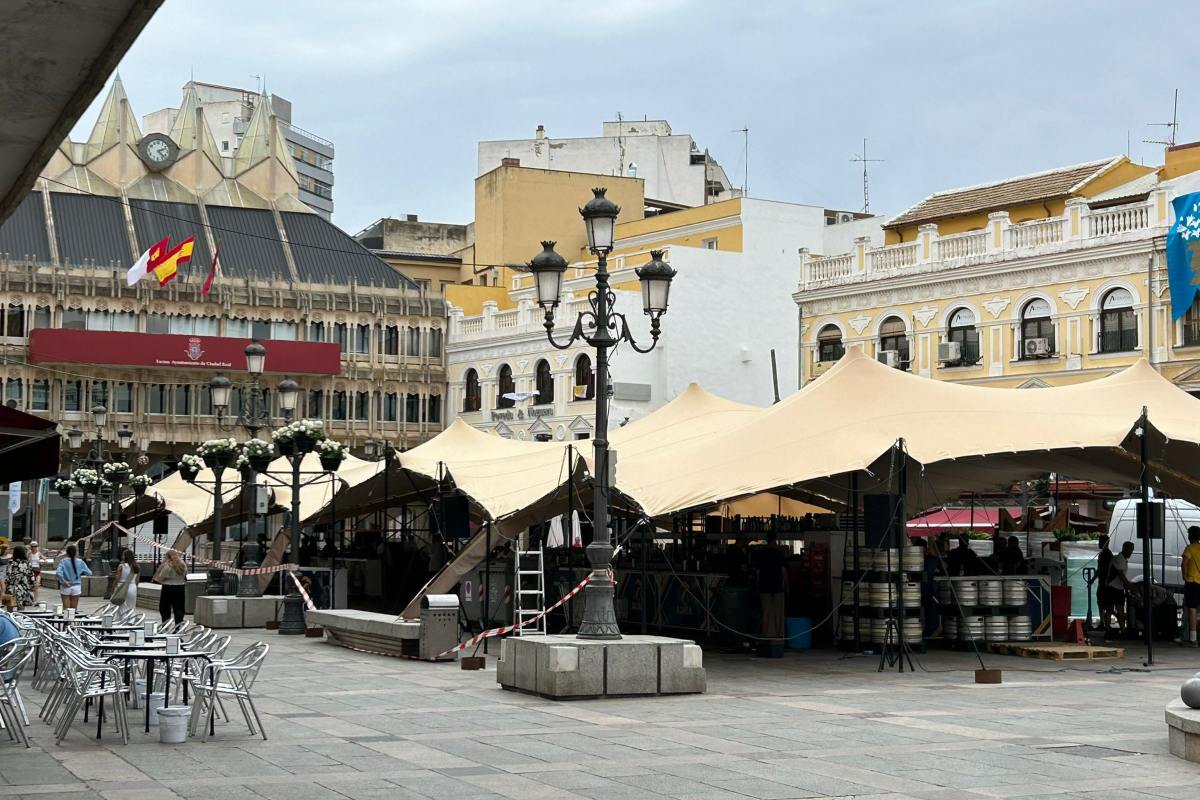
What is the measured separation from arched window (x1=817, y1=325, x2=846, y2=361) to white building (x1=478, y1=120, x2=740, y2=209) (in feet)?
92.2

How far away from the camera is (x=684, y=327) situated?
61.8 meters

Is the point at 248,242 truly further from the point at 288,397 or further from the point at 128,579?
the point at 128,579

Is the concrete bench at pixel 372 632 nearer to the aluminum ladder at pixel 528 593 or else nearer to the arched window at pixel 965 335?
the aluminum ladder at pixel 528 593

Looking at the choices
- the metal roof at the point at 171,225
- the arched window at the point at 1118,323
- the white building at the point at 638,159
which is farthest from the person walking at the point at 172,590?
the white building at the point at 638,159

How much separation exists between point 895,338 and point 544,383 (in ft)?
56.7

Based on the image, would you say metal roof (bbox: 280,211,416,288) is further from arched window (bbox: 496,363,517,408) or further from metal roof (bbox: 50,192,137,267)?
arched window (bbox: 496,363,517,408)

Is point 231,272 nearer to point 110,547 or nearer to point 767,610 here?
point 110,547

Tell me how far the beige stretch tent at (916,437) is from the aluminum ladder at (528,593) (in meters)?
2.11

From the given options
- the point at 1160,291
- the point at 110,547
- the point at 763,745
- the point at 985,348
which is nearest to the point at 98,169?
the point at 110,547

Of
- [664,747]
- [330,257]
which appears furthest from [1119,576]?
[330,257]

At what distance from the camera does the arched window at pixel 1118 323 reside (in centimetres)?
4303

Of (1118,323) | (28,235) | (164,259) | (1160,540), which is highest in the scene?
(28,235)

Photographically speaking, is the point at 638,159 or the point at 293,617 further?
the point at 638,159

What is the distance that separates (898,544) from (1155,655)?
169 inches
